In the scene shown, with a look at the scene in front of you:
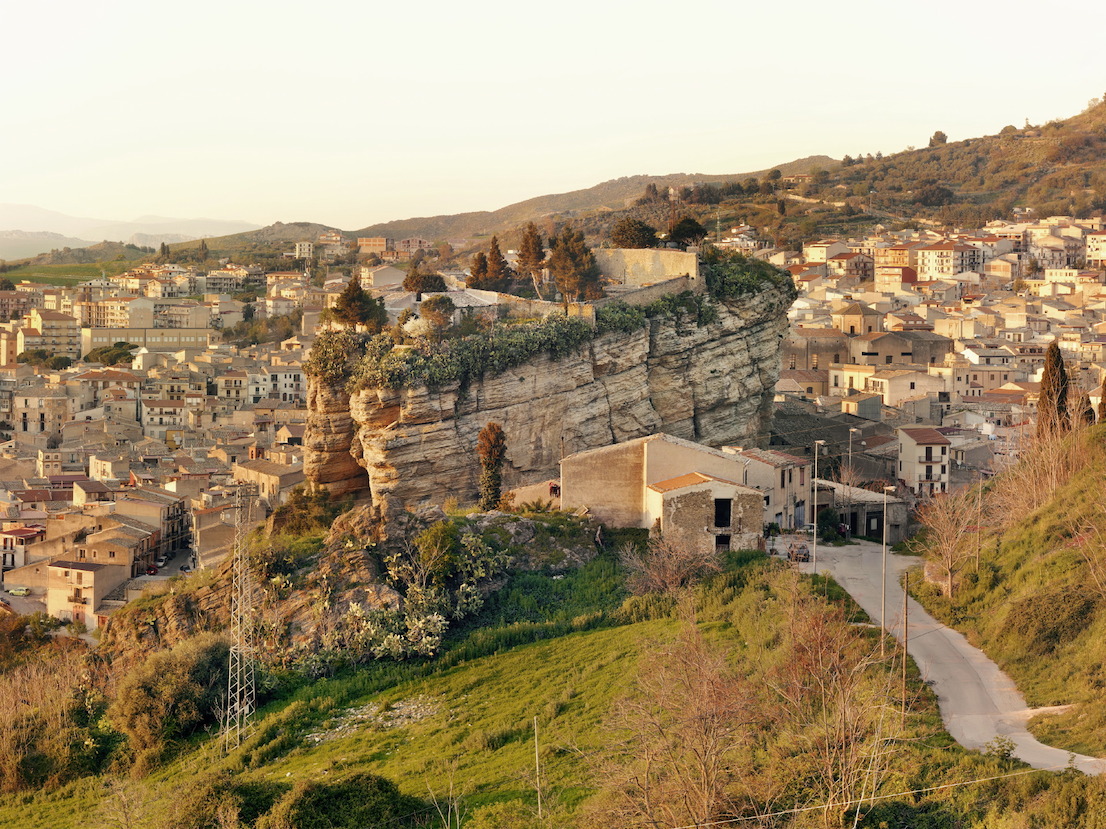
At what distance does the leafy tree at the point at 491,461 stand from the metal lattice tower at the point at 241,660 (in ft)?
25.8

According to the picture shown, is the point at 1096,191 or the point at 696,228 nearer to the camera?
the point at 696,228

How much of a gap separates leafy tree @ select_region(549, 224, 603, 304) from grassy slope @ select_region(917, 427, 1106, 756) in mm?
17413

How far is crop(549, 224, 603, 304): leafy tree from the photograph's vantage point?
140ft

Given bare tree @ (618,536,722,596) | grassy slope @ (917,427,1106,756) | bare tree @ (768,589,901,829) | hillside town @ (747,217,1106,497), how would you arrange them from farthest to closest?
hillside town @ (747,217,1106,497) < bare tree @ (618,536,722,596) < grassy slope @ (917,427,1106,756) < bare tree @ (768,589,901,829)

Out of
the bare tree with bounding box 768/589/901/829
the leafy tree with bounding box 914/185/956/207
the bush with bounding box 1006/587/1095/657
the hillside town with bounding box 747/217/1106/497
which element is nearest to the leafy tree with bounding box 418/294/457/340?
the hillside town with bounding box 747/217/1106/497

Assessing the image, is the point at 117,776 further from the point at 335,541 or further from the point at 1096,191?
the point at 1096,191

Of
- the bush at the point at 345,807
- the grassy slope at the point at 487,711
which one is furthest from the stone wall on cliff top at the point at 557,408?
the bush at the point at 345,807

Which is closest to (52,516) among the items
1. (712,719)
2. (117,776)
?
(117,776)

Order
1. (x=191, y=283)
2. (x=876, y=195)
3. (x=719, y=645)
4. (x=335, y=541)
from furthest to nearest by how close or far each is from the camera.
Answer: (x=876, y=195)
(x=191, y=283)
(x=335, y=541)
(x=719, y=645)

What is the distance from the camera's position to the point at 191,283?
11262 cm

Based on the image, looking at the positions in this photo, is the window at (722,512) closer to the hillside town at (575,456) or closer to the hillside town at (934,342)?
the hillside town at (575,456)

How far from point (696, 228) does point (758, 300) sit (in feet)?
11.2

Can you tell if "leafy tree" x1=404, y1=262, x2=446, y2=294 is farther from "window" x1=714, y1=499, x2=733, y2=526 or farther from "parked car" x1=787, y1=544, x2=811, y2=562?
"parked car" x1=787, y1=544, x2=811, y2=562

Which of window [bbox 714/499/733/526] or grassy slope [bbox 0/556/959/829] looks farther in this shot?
window [bbox 714/499/733/526]
